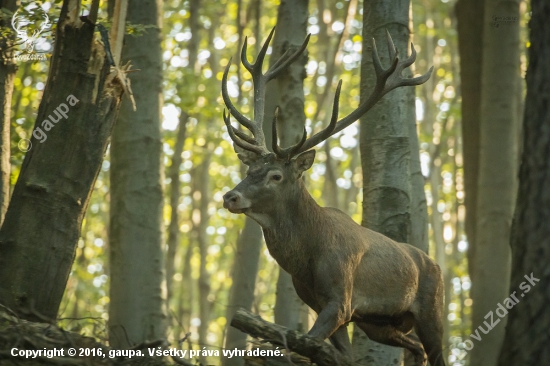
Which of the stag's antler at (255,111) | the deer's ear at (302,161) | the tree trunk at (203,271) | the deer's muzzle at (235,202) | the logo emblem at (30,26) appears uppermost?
the logo emblem at (30,26)

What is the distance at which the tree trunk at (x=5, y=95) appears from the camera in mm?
8516

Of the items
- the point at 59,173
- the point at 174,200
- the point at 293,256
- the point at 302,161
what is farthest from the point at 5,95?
the point at 174,200

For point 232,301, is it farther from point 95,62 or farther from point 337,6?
point 337,6

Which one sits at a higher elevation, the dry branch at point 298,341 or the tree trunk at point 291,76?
the tree trunk at point 291,76

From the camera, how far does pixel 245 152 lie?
24.9 ft

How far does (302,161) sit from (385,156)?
4.29 ft

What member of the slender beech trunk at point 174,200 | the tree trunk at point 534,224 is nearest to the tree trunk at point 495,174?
the tree trunk at point 534,224

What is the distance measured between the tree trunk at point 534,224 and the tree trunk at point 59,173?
143 inches

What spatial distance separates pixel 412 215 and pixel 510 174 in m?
2.80

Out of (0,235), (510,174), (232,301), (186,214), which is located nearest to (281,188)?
(0,235)

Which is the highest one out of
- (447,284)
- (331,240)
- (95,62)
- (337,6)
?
(337,6)

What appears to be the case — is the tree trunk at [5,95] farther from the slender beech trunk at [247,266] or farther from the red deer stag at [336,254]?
the slender beech trunk at [247,266]

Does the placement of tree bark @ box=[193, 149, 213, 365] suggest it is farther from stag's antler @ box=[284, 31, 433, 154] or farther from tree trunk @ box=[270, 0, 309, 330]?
stag's antler @ box=[284, 31, 433, 154]

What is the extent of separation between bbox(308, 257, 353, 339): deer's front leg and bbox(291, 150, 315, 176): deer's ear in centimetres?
100
